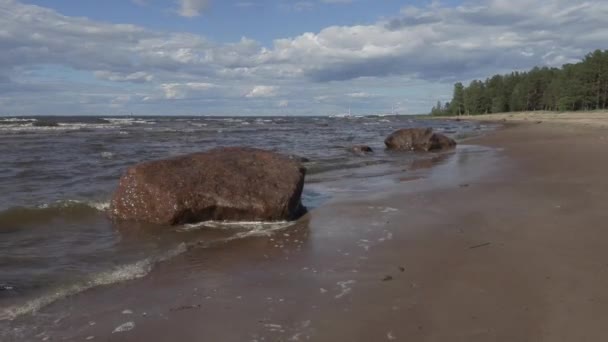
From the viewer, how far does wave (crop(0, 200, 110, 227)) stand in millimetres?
7793

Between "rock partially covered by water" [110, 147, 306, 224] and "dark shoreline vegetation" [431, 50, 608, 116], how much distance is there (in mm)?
75654

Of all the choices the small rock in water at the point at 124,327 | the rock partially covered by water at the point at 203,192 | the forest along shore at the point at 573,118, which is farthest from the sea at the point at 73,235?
the forest along shore at the point at 573,118

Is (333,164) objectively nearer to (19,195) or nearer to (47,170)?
(47,170)

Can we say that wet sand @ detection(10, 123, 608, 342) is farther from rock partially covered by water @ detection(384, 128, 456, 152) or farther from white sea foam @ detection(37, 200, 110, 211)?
rock partially covered by water @ detection(384, 128, 456, 152)

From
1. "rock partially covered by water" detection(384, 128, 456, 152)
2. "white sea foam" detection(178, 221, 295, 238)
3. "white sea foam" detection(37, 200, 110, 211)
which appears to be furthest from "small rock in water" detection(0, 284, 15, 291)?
"rock partially covered by water" detection(384, 128, 456, 152)

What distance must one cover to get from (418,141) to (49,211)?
16636 mm

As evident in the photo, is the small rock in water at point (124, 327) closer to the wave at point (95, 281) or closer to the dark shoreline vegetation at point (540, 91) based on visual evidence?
the wave at point (95, 281)

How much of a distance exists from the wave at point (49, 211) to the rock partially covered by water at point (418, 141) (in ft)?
51.0

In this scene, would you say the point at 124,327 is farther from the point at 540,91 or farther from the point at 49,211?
the point at 540,91

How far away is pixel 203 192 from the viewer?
755cm

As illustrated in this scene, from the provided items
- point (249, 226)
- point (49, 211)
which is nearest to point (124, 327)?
point (249, 226)

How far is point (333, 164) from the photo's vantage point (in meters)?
16.1

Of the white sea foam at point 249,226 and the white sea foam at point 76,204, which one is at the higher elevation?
the white sea foam at point 76,204

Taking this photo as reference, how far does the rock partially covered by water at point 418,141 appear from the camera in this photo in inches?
859
